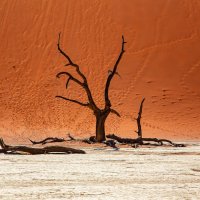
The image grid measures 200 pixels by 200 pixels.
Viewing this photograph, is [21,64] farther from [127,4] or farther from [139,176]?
[139,176]

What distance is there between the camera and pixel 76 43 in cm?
3334

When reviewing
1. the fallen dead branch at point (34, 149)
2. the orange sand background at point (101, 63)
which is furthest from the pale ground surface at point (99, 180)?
the orange sand background at point (101, 63)

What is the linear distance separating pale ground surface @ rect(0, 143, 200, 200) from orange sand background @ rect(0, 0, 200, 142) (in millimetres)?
12602

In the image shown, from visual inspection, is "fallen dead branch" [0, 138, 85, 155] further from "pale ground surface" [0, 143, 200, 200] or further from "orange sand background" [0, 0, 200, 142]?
"orange sand background" [0, 0, 200, 142]

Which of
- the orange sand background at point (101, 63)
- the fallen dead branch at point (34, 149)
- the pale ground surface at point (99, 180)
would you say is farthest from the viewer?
the orange sand background at point (101, 63)

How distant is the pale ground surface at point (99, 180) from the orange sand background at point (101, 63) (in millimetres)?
12602

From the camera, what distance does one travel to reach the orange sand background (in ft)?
83.3

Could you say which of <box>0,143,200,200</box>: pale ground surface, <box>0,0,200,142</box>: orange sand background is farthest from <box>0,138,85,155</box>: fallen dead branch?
<box>0,0,200,142</box>: orange sand background

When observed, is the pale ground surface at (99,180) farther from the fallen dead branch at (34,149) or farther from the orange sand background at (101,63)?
the orange sand background at (101,63)

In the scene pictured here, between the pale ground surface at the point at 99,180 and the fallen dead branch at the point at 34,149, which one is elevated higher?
the fallen dead branch at the point at 34,149

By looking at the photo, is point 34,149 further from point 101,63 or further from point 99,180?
point 101,63

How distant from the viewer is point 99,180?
6.60m

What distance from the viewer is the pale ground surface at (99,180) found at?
538 centimetres

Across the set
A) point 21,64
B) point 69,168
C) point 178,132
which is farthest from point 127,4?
point 69,168
